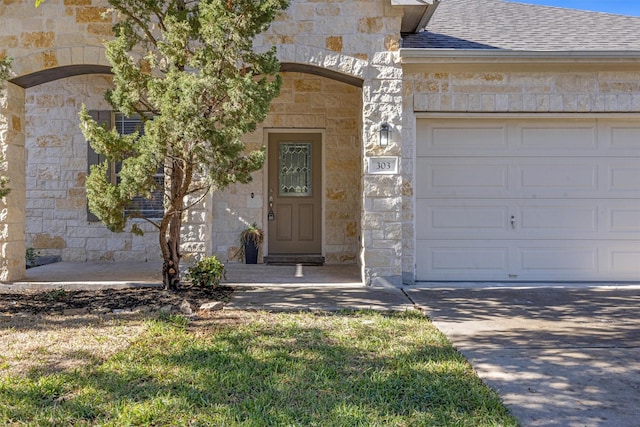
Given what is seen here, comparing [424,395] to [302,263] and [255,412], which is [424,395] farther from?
[302,263]

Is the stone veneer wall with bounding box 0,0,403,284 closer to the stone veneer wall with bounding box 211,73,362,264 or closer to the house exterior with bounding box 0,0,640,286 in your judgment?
the house exterior with bounding box 0,0,640,286

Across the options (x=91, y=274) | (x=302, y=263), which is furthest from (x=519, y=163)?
(x=91, y=274)

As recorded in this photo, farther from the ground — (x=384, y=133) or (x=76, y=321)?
(x=384, y=133)

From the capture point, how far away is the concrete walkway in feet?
9.38

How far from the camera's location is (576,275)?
6.80m

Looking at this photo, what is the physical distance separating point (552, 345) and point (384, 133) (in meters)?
3.26

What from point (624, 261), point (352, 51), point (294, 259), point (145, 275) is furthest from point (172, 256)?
point (624, 261)

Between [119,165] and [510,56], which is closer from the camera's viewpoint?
[510,56]

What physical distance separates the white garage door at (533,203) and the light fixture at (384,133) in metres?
0.94

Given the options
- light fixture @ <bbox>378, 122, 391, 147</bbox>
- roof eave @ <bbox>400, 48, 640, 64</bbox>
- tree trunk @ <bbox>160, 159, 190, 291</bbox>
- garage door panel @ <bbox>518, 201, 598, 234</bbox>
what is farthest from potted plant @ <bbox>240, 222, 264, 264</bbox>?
garage door panel @ <bbox>518, 201, 598, 234</bbox>

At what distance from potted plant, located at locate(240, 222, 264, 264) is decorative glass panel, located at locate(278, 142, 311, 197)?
2.87ft

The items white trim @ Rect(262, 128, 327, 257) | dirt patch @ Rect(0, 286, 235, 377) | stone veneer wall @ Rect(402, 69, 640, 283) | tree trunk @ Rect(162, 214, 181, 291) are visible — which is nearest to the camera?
dirt patch @ Rect(0, 286, 235, 377)

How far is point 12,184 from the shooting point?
638cm

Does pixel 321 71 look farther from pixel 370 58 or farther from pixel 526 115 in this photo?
pixel 526 115
